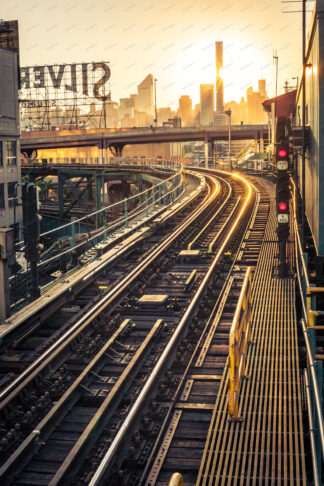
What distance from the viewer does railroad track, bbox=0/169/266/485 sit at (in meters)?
8.12

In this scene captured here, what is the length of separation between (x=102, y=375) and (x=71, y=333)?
1.55m

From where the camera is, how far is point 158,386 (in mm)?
10055

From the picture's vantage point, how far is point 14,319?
12.2m

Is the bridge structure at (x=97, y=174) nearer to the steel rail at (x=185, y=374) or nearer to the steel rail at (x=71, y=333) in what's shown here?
the steel rail at (x=71, y=333)

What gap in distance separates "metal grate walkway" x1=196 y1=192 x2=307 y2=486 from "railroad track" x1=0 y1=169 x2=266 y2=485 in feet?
3.64

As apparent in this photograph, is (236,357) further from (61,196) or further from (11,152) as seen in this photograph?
(61,196)

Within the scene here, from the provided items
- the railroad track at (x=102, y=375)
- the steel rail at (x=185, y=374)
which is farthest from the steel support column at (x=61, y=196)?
the steel rail at (x=185, y=374)

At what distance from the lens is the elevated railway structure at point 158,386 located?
25.5 ft

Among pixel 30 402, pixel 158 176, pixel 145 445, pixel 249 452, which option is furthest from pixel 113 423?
pixel 158 176

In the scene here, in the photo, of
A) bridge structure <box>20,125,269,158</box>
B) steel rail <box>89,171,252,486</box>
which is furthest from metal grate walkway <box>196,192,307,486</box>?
bridge structure <box>20,125,269,158</box>

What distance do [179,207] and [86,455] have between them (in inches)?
845

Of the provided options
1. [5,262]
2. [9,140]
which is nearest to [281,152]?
[5,262]

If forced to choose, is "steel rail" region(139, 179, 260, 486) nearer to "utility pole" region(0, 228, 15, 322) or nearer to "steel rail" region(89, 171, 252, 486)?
"steel rail" region(89, 171, 252, 486)

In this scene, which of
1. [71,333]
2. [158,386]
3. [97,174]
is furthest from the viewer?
[97,174]
